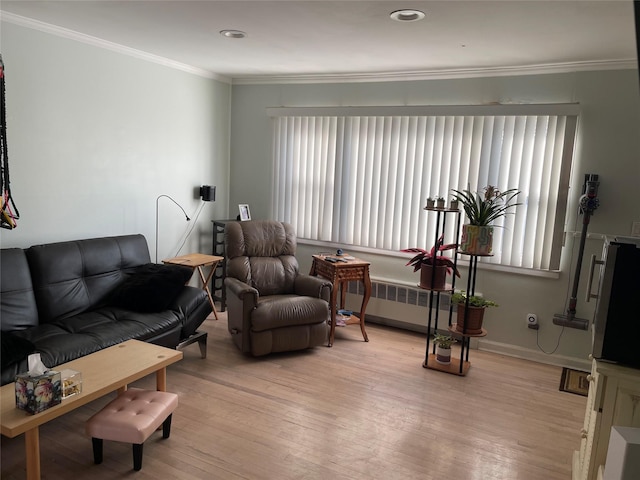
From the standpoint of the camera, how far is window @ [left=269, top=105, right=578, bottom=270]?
150 inches

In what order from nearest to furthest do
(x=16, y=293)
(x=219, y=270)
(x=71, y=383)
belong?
(x=71, y=383) → (x=16, y=293) → (x=219, y=270)

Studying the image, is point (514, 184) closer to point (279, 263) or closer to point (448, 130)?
Answer: point (448, 130)

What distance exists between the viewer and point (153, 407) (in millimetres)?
2357

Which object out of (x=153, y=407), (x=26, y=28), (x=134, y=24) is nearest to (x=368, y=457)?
(x=153, y=407)

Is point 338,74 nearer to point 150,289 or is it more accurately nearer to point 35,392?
point 150,289

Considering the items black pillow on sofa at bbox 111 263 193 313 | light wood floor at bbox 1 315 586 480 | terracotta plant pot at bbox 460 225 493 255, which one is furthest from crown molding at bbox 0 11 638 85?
light wood floor at bbox 1 315 586 480

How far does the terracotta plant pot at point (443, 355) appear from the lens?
12.0 ft

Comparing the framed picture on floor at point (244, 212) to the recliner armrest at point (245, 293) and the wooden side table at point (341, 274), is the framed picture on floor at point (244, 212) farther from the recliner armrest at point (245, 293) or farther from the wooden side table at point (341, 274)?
the recliner armrest at point (245, 293)

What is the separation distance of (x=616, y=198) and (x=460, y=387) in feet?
6.24

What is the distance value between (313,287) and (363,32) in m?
2.07

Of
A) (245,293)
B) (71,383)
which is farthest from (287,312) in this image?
(71,383)

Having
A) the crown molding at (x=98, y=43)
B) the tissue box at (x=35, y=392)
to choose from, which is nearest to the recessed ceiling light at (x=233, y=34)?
the crown molding at (x=98, y=43)

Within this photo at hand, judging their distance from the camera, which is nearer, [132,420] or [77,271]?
[132,420]

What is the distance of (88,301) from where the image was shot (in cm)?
336
